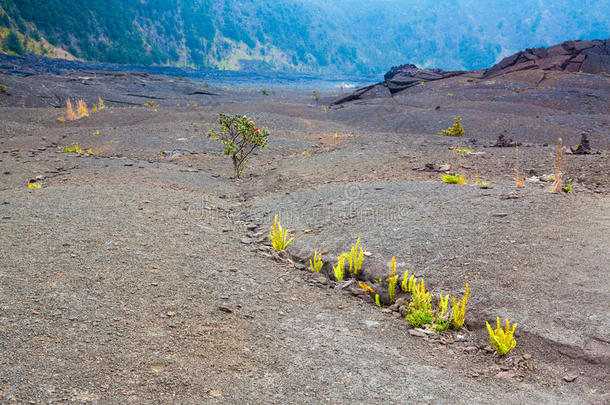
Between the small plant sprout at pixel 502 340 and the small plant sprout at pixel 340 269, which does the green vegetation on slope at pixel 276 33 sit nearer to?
the small plant sprout at pixel 340 269

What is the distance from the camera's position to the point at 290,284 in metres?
4.81

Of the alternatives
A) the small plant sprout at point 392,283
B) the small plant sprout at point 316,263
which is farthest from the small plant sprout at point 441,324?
the small plant sprout at point 316,263

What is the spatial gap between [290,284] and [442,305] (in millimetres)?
1697

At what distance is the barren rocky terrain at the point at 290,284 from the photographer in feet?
9.49

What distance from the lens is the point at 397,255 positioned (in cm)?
505

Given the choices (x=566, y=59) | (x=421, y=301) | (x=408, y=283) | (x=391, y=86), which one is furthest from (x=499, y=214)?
(x=566, y=59)

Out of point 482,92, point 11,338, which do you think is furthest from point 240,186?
point 482,92

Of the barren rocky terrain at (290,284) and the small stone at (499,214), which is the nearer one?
the barren rocky terrain at (290,284)

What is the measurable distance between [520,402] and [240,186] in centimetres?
774

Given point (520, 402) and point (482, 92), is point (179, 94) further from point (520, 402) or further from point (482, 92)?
point (520, 402)

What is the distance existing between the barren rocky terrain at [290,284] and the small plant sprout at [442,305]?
8.2 inches

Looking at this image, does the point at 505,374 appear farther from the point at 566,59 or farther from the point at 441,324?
the point at 566,59

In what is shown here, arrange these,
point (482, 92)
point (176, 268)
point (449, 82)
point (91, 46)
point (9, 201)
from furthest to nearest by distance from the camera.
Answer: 1. point (91, 46)
2. point (449, 82)
3. point (482, 92)
4. point (9, 201)
5. point (176, 268)

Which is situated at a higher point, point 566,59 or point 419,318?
point 566,59
